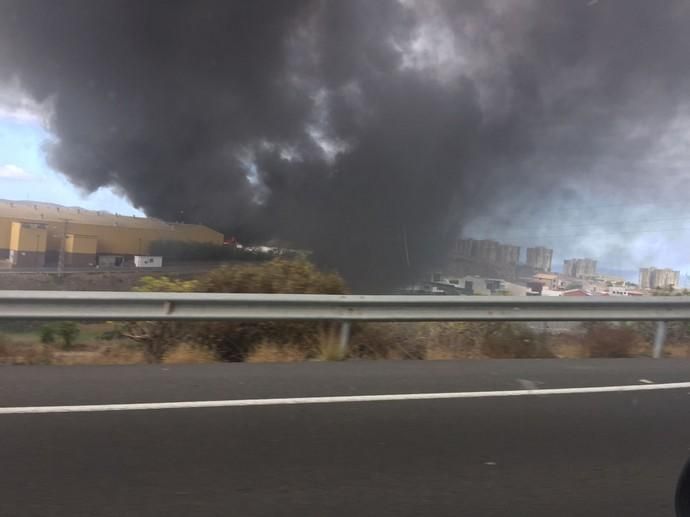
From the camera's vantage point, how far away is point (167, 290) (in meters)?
8.74

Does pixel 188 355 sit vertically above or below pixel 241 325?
below

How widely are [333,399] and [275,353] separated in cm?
217

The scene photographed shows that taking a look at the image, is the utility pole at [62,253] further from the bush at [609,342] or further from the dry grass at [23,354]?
the bush at [609,342]

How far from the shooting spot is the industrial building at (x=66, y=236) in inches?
359

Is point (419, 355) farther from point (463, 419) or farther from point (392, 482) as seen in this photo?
point (392, 482)

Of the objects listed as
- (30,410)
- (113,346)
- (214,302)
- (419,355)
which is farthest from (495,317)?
A: (30,410)

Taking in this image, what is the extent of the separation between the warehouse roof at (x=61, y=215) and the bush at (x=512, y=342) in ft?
22.6

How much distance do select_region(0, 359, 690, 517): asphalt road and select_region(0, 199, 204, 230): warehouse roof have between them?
3.55 metres

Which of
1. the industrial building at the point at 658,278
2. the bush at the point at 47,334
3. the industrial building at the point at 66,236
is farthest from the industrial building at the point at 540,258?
the bush at the point at 47,334

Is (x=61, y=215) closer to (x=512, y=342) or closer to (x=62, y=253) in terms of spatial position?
(x=62, y=253)

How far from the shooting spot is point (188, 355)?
770cm

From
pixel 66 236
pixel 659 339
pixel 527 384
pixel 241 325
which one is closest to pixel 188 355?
pixel 241 325

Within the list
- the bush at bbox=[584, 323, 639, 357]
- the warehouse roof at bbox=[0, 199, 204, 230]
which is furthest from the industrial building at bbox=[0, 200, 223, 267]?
the bush at bbox=[584, 323, 639, 357]

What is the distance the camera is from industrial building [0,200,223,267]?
29.9ft
